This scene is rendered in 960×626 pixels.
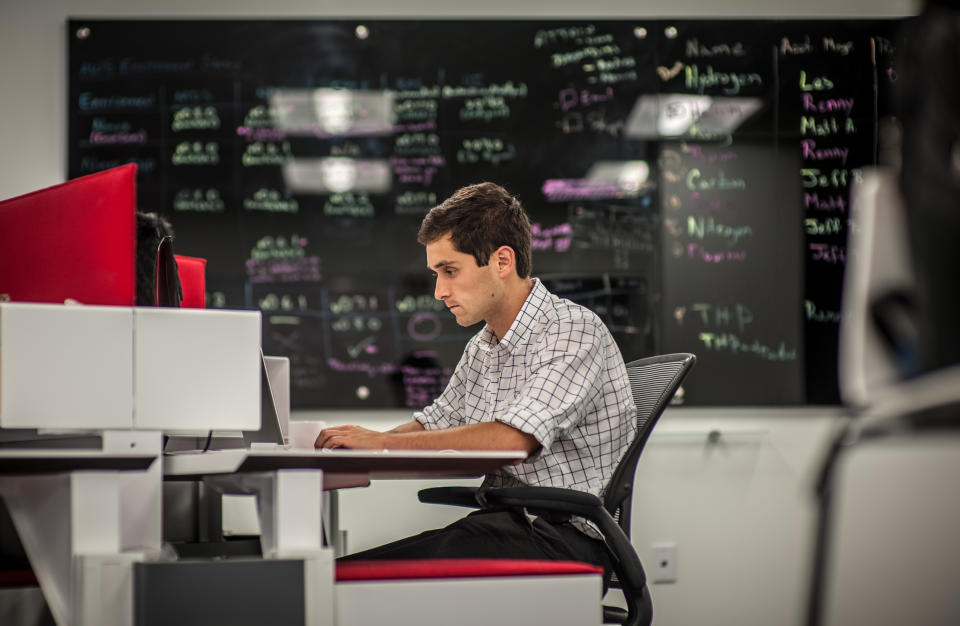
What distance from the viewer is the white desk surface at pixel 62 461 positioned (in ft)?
3.77

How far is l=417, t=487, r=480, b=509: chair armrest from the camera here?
6.19 ft

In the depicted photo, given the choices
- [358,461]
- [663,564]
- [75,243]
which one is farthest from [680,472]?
[75,243]

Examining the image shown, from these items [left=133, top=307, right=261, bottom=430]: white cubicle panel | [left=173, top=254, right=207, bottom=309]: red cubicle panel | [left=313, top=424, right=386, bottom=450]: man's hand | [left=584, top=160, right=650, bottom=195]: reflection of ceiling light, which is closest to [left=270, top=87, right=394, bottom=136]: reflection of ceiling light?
[left=584, top=160, right=650, bottom=195]: reflection of ceiling light

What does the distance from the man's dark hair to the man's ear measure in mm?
11

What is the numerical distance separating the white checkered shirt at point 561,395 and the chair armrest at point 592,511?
0.09m

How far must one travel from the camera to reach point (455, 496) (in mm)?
1911

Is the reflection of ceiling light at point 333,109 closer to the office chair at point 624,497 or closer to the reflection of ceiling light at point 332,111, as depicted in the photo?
the reflection of ceiling light at point 332,111

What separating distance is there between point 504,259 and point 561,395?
0.45 metres

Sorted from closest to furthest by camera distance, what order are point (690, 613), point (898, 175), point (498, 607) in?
1. point (898, 175)
2. point (498, 607)
3. point (690, 613)

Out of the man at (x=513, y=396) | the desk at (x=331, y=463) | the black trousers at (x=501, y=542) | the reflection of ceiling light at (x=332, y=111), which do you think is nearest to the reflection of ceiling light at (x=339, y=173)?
the reflection of ceiling light at (x=332, y=111)

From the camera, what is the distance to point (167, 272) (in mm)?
1700

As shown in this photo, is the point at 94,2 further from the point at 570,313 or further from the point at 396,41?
the point at 570,313

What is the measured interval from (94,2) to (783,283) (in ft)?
9.02

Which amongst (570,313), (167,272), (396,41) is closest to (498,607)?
(570,313)
